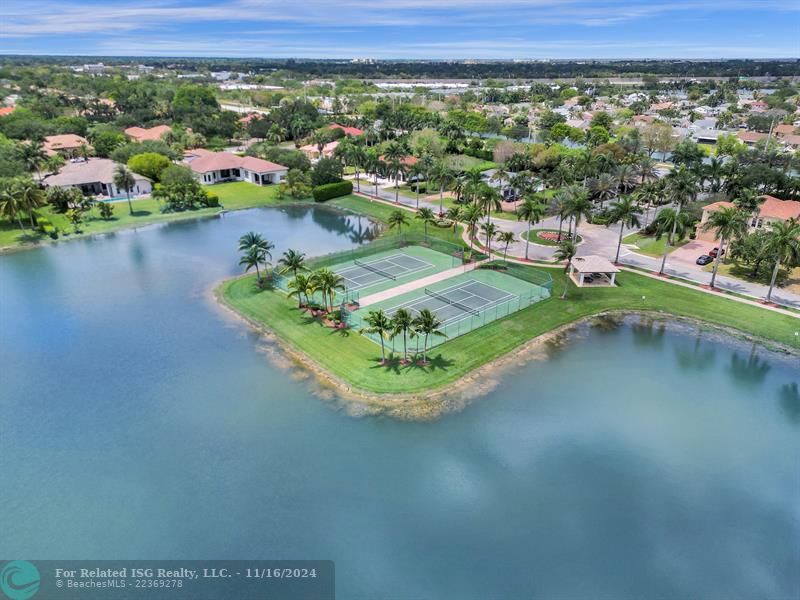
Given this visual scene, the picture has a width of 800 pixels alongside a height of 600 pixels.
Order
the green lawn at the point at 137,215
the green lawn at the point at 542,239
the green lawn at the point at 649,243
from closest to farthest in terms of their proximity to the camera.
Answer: the green lawn at the point at 649,243 < the green lawn at the point at 542,239 < the green lawn at the point at 137,215

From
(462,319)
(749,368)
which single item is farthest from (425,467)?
(749,368)

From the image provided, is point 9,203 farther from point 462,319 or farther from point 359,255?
point 462,319

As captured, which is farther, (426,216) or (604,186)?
(604,186)

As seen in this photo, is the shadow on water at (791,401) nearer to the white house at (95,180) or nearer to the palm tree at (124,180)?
the palm tree at (124,180)

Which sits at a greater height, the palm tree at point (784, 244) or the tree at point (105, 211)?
the palm tree at point (784, 244)

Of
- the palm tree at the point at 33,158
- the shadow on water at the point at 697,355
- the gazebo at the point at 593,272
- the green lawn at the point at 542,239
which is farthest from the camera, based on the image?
the palm tree at the point at 33,158

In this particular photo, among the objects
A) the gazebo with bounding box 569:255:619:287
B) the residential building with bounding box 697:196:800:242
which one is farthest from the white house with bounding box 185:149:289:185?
the residential building with bounding box 697:196:800:242

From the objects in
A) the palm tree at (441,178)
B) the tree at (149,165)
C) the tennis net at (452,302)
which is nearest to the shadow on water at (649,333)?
the tennis net at (452,302)
